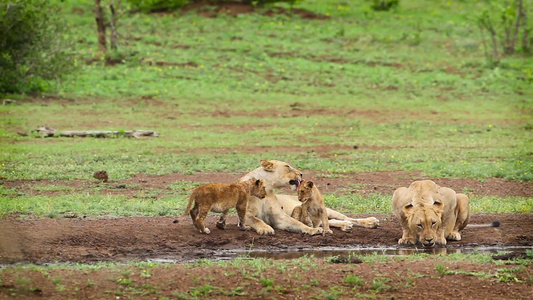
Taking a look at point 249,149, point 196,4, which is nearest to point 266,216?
point 249,149

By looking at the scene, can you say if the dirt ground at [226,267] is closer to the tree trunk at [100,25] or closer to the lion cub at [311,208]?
the lion cub at [311,208]

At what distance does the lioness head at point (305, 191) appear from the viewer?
10875mm

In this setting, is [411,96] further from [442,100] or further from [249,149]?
[249,149]

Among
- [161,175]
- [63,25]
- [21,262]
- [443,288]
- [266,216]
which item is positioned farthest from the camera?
[63,25]

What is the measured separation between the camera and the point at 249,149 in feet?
65.6

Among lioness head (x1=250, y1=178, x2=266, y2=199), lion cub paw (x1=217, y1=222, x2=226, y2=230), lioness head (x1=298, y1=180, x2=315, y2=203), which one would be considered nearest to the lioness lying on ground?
lioness head (x1=298, y1=180, x2=315, y2=203)

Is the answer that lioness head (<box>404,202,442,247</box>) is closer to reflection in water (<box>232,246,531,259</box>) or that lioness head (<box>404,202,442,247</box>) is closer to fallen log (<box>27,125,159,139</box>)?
reflection in water (<box>232,246,531,259</box>)

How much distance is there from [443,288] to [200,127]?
15.7 meters

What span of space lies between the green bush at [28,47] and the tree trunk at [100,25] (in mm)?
3626

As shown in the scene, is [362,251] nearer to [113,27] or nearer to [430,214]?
[430,214]

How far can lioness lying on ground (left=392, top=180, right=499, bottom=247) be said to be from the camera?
1019 cm

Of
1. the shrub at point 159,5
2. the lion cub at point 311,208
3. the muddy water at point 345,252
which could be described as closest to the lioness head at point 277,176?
the lion cub at point 311,208

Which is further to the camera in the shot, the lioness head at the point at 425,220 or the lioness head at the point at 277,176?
the lioness head at the point at 277,176

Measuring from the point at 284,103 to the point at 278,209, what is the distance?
16.2m
